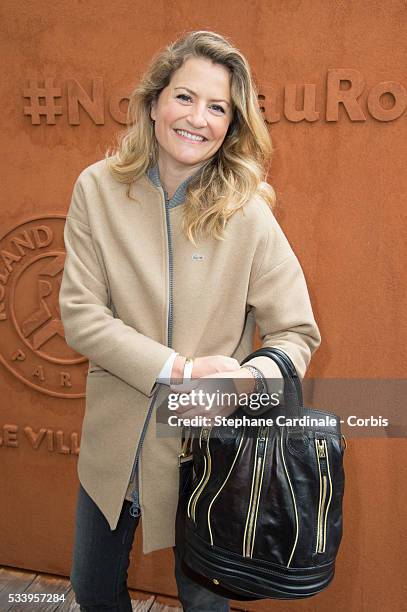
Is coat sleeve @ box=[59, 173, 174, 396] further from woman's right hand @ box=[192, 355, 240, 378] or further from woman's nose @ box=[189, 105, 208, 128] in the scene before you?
woman's nose @ box=[189, 105, 208, 128]

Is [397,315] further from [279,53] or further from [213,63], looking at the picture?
[213,63]

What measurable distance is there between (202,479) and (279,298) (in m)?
0.44

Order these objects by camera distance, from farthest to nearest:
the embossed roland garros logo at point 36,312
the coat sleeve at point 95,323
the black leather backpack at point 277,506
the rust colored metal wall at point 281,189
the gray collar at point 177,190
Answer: the embossed roland garros logo at point 36,312
the rust colored metal wall at point 281,189
the gray collar at point 177,190
the coat sleeve at point 95,323
the black leather backpack at point 277,506

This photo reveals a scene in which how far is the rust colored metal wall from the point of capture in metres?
2.03

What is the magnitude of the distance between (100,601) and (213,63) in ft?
4.52

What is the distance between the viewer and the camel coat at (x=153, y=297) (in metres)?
1.47

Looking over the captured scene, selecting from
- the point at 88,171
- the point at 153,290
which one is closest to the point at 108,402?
the point at 153,290

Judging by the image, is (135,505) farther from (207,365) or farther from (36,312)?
(36,312)

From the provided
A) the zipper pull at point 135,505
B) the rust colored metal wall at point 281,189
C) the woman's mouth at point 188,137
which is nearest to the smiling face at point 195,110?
the woman's mouth at point 188,137

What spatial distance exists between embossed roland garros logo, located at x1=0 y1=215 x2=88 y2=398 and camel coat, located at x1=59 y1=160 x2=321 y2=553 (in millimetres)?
945

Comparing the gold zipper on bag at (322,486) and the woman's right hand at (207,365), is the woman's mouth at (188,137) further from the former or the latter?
the gold zipper on bag at (322,486)

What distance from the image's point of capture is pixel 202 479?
4.52ft

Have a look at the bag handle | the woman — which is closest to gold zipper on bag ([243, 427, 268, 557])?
the bag handle

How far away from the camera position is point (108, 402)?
61.0 inches
